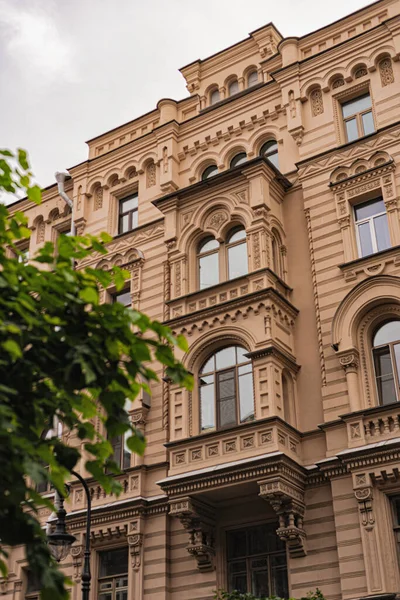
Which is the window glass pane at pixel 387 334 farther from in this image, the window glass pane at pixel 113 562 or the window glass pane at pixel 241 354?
the window glass pane at pixel 113 562

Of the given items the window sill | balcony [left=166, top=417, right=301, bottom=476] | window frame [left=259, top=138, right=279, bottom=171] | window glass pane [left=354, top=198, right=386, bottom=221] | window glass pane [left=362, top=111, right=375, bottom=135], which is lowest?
balcony [left=166, top=417, right=301, bottom=476]

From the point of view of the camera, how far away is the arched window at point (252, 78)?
30984 millimetres

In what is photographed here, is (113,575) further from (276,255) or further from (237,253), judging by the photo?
(276,255)

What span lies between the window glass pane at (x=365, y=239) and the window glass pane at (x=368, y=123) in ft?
11.7

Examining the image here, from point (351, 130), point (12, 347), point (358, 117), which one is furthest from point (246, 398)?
point (12, 347)

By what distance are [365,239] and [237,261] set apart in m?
3.99

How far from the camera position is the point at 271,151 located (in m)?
28.4

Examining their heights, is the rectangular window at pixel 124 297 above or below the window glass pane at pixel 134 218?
below

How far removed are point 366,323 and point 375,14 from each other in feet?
38.4

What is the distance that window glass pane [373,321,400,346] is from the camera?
22.5 metres

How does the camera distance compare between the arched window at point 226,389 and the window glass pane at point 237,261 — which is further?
the window glass pane at point 237,261

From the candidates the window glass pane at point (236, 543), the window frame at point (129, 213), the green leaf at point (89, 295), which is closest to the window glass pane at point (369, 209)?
the window frame at point (129, 213)

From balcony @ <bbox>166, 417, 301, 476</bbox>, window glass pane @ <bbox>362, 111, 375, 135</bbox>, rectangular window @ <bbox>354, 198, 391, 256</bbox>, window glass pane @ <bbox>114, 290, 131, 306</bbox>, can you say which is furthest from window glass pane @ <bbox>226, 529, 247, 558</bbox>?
window glass pane @ <bbox>362, 111, 375, 135</bbox>

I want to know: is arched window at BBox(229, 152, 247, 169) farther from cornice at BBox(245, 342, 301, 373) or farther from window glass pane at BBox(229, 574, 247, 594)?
window glass pane at BBox(229, 574, 247, 594)
